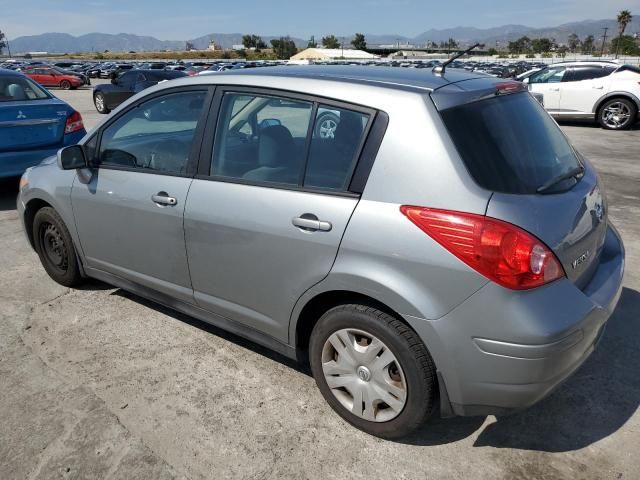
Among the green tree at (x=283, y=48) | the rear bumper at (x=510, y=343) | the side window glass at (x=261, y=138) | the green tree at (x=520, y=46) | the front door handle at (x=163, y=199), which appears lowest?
the green tree at (x=520, y=46)

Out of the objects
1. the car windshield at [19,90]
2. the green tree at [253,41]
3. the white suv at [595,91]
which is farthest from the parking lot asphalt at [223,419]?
the green tree at [253,41]

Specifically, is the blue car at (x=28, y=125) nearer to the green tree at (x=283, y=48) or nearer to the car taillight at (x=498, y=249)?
the car taillight at (x=498, y=249)

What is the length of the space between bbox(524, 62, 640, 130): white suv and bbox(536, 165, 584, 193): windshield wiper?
11.5 meters

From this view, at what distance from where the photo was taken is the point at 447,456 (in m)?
2.49

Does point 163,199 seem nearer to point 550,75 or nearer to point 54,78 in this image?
point 550,75

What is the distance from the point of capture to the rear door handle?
2.43 meters

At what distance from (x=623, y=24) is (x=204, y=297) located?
307ft

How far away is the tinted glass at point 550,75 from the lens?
1335 centimetres

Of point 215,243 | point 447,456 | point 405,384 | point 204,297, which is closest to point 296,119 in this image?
point 215,243

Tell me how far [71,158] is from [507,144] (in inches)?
107

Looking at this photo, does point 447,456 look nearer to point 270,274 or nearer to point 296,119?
point 270,274

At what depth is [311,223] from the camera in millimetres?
2469

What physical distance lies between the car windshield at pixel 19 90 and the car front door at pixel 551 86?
1101 centimetres

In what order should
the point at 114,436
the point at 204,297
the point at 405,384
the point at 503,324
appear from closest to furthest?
the point at 503,324
the point at 405,384
the point at 114,436
the point at 204,297
